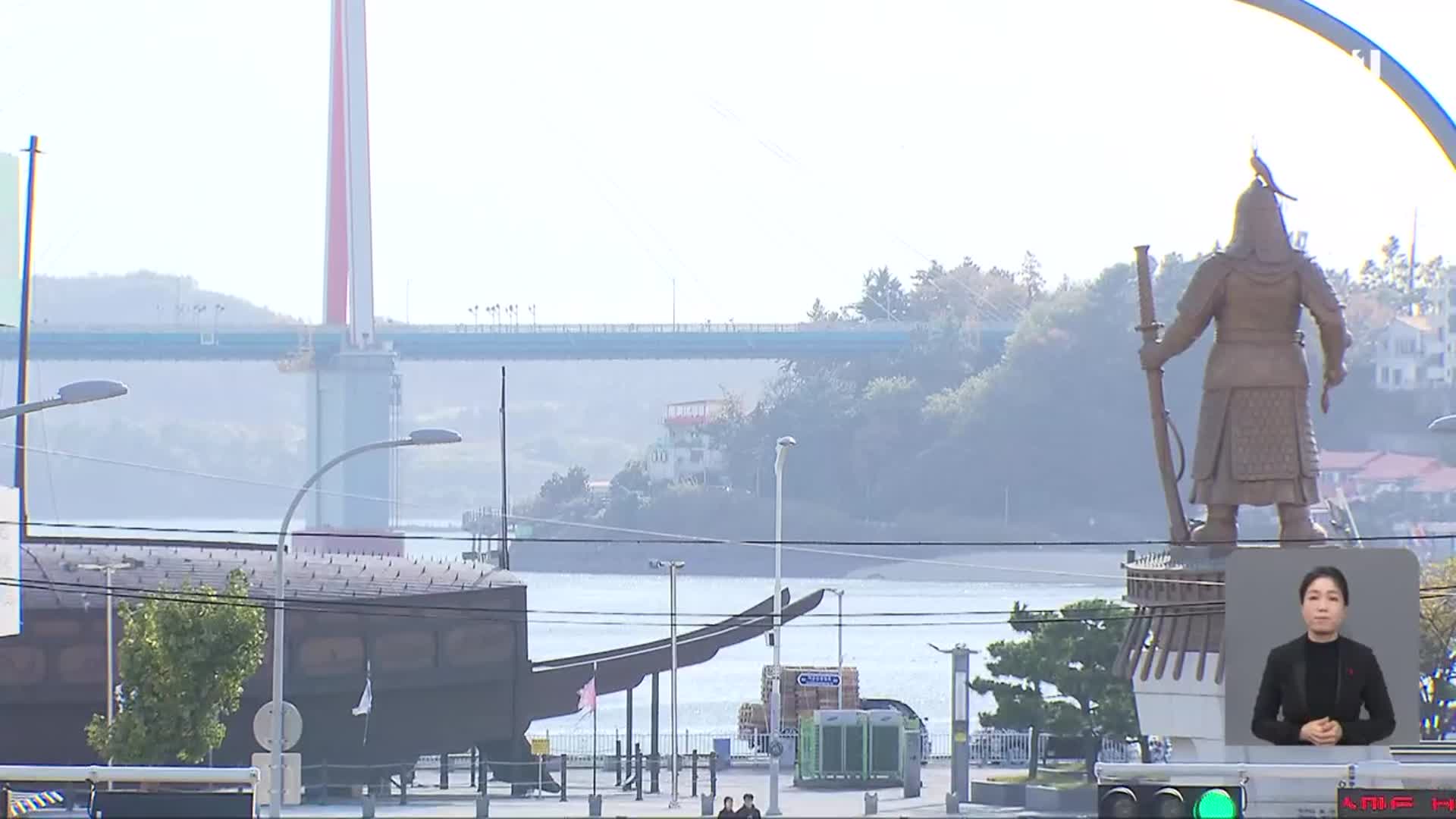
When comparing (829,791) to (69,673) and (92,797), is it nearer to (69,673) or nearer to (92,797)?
(69,673)

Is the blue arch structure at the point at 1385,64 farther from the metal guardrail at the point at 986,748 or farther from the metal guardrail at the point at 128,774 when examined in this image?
the metal guardrail at the point at 986,748

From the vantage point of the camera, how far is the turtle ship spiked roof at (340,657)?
62.1m

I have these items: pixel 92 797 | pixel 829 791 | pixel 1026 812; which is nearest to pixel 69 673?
pixel 829 791

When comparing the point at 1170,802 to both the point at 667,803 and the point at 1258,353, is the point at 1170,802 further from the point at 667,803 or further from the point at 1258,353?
the point at 667,803

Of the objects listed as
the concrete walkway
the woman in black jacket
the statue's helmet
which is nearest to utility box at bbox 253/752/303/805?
the statue's helmet

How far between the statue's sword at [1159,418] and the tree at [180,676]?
20535 millimetres

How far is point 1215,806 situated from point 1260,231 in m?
18.3

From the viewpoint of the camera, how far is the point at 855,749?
6500 centimetres

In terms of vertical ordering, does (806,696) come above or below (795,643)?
above

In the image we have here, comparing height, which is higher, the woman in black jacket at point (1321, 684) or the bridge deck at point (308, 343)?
the bridge deck at point (308, 343)

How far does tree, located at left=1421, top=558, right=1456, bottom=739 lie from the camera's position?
198ft

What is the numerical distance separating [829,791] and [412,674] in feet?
41.6

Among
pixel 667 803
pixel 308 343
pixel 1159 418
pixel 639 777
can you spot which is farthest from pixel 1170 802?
pixel 308 343

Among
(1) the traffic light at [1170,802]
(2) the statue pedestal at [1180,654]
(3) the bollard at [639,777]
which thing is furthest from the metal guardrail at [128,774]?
(3) the bollard at [639,777]
